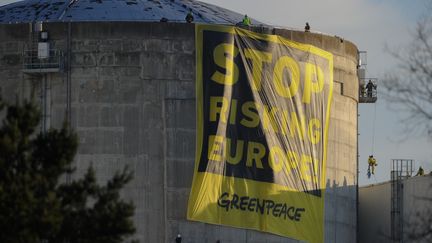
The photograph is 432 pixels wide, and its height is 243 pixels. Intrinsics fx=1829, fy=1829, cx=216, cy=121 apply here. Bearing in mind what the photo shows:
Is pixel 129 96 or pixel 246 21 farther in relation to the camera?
pixel 246 21

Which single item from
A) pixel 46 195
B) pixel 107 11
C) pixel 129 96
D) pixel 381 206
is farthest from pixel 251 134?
pixel 46 195

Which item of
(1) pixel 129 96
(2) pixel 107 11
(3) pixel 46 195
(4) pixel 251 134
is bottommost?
(3) pixel 46 195

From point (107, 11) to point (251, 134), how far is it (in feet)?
32.0

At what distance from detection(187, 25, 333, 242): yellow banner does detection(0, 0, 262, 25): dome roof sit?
328cm

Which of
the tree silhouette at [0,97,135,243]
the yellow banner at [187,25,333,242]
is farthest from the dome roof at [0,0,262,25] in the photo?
the tree silhouette at [0,97,135,243]

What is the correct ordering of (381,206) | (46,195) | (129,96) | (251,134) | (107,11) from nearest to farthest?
(46,195), (129,96), (251,134), (107,11), (381,206)

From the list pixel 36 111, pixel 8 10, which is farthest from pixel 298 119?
pixel 36 111

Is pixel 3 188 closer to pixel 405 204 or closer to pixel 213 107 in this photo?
pixel 213 107

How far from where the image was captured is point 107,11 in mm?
90812

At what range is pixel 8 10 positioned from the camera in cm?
9350

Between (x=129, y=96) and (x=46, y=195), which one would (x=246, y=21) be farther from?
(x=46, y=195)

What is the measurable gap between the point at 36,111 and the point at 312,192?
119 ft

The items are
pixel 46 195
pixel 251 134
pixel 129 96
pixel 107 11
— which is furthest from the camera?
pixel 107 11

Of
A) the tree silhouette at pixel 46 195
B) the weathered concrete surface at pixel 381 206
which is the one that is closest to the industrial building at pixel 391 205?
the weathered concrete surface at pixel 381 206
